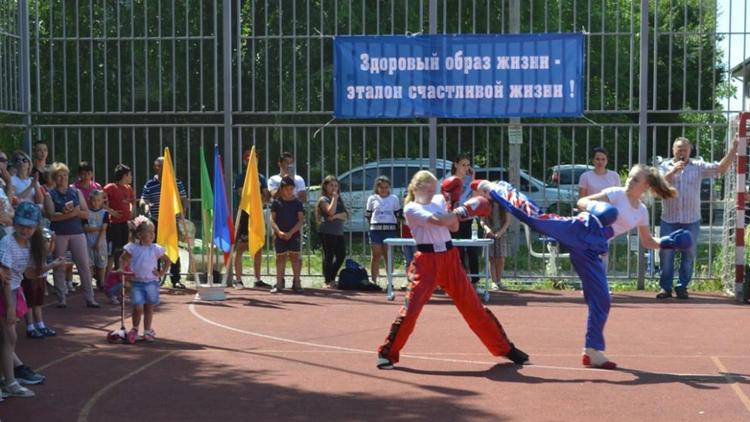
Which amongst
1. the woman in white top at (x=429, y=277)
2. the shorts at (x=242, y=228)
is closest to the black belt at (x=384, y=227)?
the shorts at (x=242, y=228)

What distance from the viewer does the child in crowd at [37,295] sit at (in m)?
9.83

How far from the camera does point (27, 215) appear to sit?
909 centimetres

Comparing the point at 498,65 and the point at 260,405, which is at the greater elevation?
the point at 498,65

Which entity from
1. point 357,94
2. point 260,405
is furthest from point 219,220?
point 260,405

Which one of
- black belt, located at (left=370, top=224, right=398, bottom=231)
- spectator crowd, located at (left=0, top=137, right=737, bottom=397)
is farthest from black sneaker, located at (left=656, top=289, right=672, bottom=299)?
black belt, located at (left=370, top=224, right=398, bottom=231)

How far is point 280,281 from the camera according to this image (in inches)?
637

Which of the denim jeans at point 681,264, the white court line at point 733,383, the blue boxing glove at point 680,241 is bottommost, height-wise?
the white court line at point 733,383

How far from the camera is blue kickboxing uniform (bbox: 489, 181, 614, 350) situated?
980 centimetres

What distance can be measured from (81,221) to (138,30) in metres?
7.96

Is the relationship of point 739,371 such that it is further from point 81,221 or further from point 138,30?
point 138,30

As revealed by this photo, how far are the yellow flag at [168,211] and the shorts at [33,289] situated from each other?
416 cm

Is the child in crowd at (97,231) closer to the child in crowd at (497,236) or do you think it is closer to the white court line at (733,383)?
the child in crowd at (497,236)

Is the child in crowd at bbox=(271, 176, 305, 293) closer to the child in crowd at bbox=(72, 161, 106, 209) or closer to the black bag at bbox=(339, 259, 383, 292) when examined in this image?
the black bag at bbox=(339, 259, 383, 292)

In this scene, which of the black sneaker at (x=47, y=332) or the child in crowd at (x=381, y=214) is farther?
the child in crowd at (x=381, y=214)
